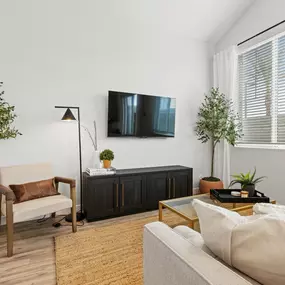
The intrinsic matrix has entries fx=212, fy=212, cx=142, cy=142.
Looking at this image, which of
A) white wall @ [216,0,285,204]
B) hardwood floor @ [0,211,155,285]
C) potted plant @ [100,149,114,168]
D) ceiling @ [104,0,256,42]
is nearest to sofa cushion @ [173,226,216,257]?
hardwood floor @ [0,211,155,285]

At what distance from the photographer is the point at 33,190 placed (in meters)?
2.50

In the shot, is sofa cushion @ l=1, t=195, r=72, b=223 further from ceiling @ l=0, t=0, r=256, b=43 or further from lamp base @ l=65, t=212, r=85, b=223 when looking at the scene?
ceiling @ l=0, t=0, r=256, b=43

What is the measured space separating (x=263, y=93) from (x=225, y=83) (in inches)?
28.0

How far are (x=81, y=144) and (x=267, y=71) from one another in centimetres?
325

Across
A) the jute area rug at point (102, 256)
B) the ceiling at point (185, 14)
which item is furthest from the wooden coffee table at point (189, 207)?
the ceiling at point (185, 14)

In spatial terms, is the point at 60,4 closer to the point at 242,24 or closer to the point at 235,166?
the point at 242,24

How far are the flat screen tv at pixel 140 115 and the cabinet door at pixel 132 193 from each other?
76 cm

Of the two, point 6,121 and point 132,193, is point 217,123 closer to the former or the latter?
point 132,193

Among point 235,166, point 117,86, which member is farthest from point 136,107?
point 235,166

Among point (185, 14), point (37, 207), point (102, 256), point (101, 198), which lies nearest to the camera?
point (102, 256)

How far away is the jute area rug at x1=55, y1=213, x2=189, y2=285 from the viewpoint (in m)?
1.73

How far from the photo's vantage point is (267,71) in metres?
3.51

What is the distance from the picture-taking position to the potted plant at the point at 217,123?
149 inches

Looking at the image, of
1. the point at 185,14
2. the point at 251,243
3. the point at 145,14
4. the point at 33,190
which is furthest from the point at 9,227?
the point at 185,14
